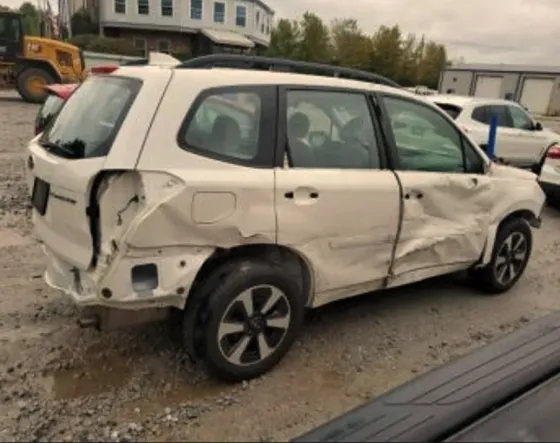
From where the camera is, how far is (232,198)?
298cm

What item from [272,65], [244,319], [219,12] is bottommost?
[244,319]

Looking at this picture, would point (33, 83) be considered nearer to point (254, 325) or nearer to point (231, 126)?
point (231, 126)

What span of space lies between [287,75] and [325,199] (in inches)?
31.7

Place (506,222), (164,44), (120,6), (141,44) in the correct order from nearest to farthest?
(506,222) → (120,6) → (141,44) → (164,44)

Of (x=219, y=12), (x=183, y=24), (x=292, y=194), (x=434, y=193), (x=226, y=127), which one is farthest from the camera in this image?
(x=219, y=12)

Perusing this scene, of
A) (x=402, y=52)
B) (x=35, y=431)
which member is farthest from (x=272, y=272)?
(x=402, y=52)

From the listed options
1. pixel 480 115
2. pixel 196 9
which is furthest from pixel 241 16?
pixel 480 115

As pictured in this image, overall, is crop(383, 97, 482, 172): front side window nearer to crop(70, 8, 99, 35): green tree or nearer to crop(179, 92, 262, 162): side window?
crop(179, 92, 262, 162): side window

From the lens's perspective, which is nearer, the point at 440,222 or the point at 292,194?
the point at 292,194

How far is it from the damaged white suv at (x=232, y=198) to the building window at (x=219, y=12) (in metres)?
43.6

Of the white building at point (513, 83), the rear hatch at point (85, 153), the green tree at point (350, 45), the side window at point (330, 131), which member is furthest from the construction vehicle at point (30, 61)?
the green tree at point (350, 45)

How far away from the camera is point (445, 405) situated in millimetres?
2596

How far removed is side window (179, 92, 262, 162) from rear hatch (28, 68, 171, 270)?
0.78 ft

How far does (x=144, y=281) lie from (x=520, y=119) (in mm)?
9827
